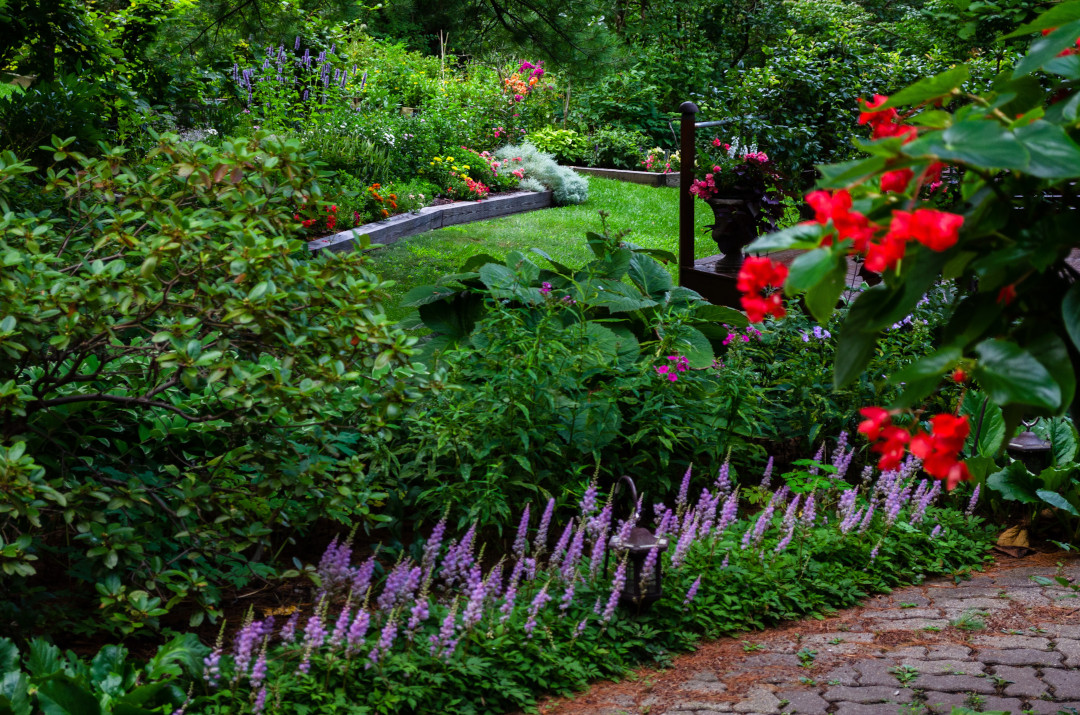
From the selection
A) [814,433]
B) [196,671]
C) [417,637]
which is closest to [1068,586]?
[814,433]

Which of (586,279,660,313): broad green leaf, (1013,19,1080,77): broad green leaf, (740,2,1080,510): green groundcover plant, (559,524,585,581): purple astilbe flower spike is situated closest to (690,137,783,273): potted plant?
(586,279,660,313): broad green leaf

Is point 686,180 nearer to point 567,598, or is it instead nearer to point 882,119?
point 567,598

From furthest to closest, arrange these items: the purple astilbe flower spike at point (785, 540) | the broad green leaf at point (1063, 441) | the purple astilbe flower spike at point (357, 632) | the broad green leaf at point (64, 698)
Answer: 1. the broad green leaf at point (1063, 441)
2. the purple astilbe flower spike at point (785, 540)
3. the purple astilbe flower spike at point (357, 632)
4. the broad green leaf at point (64, 698)

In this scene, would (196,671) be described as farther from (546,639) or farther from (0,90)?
(0,90)

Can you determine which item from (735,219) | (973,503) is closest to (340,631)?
(973,503)

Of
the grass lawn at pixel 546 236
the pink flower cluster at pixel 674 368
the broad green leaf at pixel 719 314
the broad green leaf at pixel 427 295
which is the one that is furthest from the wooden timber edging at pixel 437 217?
the pink flower cluster at pixel 674 368

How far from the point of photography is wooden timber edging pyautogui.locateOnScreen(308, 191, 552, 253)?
25.5ft

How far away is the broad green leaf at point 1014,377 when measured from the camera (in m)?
1.20

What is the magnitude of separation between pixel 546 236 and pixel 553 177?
8.05 feet

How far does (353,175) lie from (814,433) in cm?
627

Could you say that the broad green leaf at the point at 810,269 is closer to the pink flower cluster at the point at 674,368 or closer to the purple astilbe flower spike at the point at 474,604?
the purple astilbe flower spike at the point at 474,604

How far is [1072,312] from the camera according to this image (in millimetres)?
1285

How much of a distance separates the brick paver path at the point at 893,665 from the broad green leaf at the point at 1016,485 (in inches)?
20.8

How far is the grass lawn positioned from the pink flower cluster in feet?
8.30
